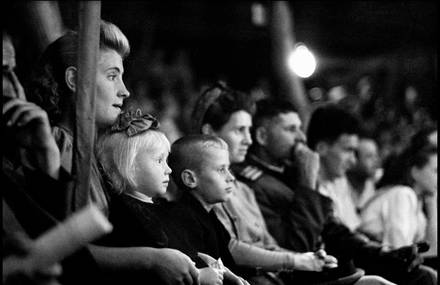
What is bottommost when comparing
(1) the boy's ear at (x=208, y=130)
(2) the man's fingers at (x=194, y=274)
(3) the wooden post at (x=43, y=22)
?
(2) the man's fingers at (x=194, y=274)

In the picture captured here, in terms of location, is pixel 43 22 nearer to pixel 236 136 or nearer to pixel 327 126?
pixel 236 136

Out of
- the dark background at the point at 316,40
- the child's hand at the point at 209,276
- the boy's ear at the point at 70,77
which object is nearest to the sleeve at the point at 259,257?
the child's hand at the point at 209,276

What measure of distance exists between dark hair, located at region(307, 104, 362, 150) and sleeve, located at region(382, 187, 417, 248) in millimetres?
577

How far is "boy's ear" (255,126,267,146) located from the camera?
598cm

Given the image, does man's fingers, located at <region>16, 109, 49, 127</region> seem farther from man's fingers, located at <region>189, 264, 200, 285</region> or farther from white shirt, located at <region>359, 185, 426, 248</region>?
white shirt, located at <region>359, 185, 426, 248</region>

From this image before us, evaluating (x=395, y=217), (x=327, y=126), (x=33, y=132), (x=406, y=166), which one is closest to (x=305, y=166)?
(x=327, y=126)

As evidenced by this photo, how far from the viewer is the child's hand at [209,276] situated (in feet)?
12.1

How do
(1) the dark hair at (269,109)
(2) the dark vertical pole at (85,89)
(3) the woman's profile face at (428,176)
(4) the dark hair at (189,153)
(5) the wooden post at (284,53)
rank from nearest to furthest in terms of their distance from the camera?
(2) the dark vertical pole at (85,89) → (4) the dark hair at (189,153) → (1) the dark hair at (269,109) → (3) the woman's profile face at (428,176) → (5) the wooden post at (284,53)

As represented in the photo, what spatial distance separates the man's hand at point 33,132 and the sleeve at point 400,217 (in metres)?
3.70

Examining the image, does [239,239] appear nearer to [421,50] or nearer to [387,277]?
[387,277]

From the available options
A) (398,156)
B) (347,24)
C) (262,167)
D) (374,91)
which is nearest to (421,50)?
(347,24)

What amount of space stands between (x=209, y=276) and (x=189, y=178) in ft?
3.11

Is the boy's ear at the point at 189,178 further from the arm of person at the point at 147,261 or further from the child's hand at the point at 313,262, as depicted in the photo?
the arm of person at the point at 147,261

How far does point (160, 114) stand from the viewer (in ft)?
34.1
